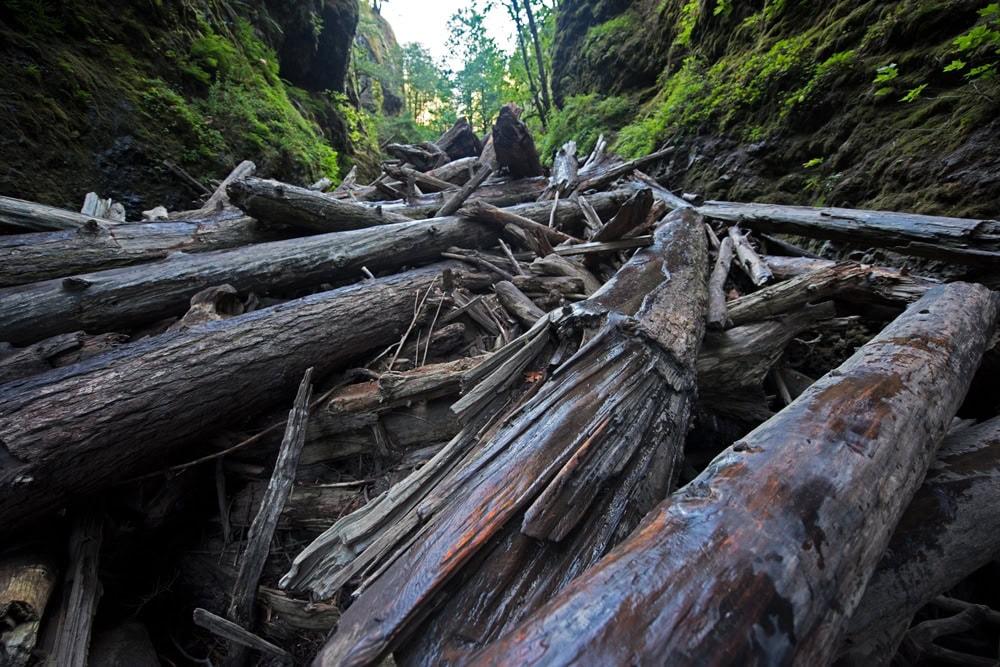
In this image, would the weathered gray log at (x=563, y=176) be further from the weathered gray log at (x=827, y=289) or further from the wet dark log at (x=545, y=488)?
the wet dark log at (x=545, y=488)

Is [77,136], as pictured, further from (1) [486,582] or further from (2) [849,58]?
(2) [849,58]

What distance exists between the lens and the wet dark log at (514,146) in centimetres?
573

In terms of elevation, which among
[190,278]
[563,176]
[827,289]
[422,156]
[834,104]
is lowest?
[827,289]

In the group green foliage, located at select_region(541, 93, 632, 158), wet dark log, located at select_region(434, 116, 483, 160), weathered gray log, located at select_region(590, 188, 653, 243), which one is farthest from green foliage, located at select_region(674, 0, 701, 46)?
weathered gray log, located at select_region(590, 188, 653, 243)

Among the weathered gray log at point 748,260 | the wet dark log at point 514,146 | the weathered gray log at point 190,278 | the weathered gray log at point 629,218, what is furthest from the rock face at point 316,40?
the weathered gray log at point 748,260

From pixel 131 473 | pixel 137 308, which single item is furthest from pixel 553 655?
pixel 137 308

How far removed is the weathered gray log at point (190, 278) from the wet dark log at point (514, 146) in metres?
2.57

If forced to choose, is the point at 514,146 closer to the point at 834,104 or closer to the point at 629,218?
the point at 629,218

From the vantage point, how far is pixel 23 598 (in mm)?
1577

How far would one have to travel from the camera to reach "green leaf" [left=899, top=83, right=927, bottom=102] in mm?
3679

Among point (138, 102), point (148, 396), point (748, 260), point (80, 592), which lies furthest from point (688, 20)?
point (80, 592)

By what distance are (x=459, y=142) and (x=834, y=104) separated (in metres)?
7.14

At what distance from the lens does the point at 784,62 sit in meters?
5.33

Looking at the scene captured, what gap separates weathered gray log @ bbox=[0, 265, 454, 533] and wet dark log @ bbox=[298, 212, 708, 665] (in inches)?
51.4
